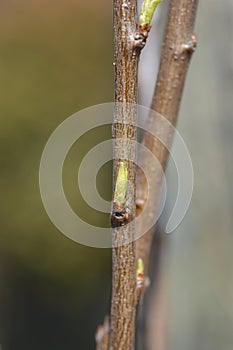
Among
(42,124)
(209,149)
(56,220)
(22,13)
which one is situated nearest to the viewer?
(209,149)

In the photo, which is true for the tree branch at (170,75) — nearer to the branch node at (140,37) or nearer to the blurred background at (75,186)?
the branch node at (140,37)

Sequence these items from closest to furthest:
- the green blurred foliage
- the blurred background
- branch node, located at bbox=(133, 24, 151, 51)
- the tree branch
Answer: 1. branch node, located at bbox=(133, 24, 151, 51)
2. the tree branch
3. the blurred background
4. the green blurred foliage

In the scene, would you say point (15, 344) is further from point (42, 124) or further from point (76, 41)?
point (76, 41)

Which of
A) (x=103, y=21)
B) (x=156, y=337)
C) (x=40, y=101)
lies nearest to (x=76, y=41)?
(x=103, y=21)

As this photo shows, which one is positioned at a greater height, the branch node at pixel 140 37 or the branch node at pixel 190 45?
the branch node at pixel 190 45

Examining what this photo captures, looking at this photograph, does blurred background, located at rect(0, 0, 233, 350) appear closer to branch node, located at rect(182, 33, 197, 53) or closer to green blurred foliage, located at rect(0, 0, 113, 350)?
green blurred foliage, located at rect(0, 0, 113, 350)

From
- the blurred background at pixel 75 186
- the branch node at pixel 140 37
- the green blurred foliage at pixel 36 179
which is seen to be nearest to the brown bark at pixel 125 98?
the branch node at pixel 140 37

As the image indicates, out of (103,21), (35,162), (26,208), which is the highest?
(103,21)

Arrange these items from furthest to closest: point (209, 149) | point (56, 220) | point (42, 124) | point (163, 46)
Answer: point (42, 124)
point (56, 220)
point (209, 149)
point (163, 46)

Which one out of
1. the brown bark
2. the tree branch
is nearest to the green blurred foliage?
the tree branch
